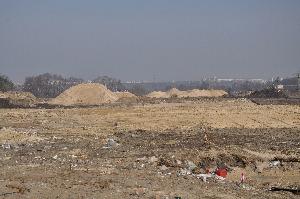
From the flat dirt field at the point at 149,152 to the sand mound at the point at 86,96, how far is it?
1148cm

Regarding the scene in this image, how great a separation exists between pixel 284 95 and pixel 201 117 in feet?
68.9

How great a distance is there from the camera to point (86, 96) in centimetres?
4388

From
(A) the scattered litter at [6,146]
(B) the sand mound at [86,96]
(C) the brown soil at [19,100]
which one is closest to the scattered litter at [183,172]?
(A) the scattered litter at [6,146]

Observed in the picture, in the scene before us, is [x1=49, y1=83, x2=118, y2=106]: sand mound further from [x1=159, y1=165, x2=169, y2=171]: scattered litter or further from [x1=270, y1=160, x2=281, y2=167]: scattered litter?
[x1=159, y1=165, x2=169, y2=171]: scattered litter

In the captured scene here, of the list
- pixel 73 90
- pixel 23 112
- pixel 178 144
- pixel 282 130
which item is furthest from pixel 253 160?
pixel 73 90

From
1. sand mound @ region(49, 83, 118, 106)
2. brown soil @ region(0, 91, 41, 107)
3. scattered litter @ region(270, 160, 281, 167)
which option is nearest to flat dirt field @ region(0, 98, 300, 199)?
scattered litter @ region(270, 160, 281, 167)

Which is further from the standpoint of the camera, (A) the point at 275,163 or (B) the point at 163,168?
(A) the point at 275,163

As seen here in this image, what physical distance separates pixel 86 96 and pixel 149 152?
2729 centimetres

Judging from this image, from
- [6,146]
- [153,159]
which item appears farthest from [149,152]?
[6,146]

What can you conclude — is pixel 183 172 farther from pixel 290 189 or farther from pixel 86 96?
pixel 86 96

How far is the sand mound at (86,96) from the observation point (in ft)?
140

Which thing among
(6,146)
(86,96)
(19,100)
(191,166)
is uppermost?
(86,96)

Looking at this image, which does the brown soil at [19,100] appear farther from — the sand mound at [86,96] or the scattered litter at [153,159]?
the scattered litter at [153,159]

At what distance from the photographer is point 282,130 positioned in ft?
79.5
